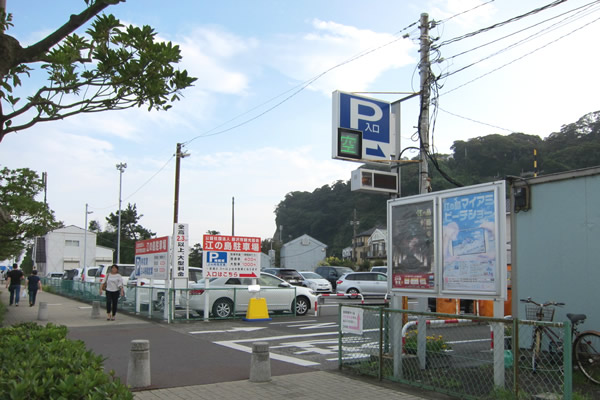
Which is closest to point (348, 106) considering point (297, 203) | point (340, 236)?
point (340, 236)

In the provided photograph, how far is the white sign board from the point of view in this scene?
25.9 feet

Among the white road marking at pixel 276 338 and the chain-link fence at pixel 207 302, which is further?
the chain-link fence at pixel 207 302

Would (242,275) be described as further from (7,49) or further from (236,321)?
(7,49)

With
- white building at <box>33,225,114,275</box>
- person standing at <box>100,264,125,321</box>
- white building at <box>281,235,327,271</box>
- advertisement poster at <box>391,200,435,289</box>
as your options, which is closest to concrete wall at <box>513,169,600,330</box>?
advertisement poster at <box>391,200,435,289</box>

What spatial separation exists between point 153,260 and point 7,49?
538 inches

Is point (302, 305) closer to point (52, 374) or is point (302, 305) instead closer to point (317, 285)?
point (317, 285)

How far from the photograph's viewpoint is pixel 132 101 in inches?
210

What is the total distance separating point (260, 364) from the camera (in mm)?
7473

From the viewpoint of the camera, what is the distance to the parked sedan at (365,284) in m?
27.8

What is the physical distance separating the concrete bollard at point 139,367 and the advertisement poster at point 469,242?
431cm

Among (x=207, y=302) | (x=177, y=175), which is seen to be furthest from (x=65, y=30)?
(x=177, y=175)

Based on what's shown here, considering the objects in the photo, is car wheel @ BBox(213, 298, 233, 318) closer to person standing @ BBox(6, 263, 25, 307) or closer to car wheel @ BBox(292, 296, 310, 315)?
car wheel @ BBox(292, 296, 310, 315)

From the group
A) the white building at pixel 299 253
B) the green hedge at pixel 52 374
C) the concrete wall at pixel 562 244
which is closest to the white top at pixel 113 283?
the green hedge at pixel 52 374

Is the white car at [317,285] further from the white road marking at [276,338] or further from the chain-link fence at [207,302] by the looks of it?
the white road marking at [276,338]
